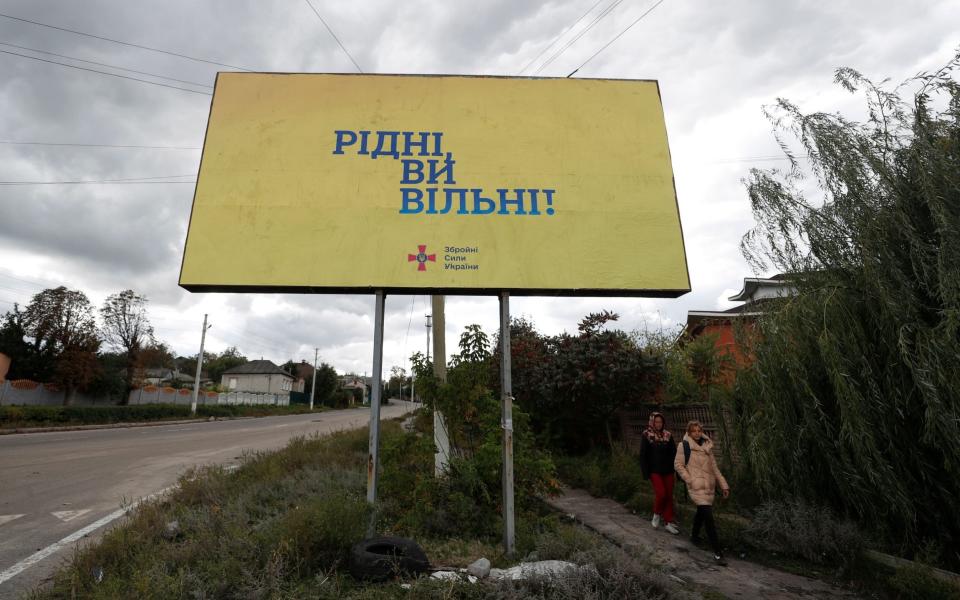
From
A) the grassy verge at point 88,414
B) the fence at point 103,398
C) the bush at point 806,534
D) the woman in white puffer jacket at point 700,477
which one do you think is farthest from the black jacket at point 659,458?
the fence at point 103,398

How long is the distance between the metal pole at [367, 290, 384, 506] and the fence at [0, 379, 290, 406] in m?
28.3

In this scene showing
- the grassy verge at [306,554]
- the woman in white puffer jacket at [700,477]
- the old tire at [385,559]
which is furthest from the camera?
the woman in white puffer jacket at [700,477]

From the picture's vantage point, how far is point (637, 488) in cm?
841

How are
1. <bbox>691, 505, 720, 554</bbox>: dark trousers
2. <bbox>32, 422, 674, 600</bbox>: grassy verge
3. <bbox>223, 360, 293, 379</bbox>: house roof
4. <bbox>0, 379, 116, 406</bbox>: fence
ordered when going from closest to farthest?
<bbox>32, 422, 674, 600</bbox>: grassy verge
<bbox>691, 505, 720, 554</bbox>: dark trousers
<bbox>0, 379, 116, 406</bbox>: fence
<bbox>223, 360, 293, 379</bbox>: house roof

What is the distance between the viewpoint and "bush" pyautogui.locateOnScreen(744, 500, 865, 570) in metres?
4.97

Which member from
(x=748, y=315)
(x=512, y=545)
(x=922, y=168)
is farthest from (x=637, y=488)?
(x=922, y=168)

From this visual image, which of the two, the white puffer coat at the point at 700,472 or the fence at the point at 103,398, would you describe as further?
the fence at the point at 103,398

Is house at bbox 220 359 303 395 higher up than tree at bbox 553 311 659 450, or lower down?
higher up

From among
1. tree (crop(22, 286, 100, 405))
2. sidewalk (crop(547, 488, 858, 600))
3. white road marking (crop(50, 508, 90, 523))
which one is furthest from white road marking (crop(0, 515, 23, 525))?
tree (crop(22, 286, 100, 405))

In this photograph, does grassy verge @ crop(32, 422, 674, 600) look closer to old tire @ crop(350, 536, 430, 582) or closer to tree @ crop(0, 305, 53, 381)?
old tire @ crop(350, 536, 430, 582)

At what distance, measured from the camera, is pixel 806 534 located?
5148mm

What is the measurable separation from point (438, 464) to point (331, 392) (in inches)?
2633

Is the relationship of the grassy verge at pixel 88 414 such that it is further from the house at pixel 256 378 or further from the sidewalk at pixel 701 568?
the house at pixel 256 378

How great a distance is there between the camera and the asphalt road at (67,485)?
490 centimetres
